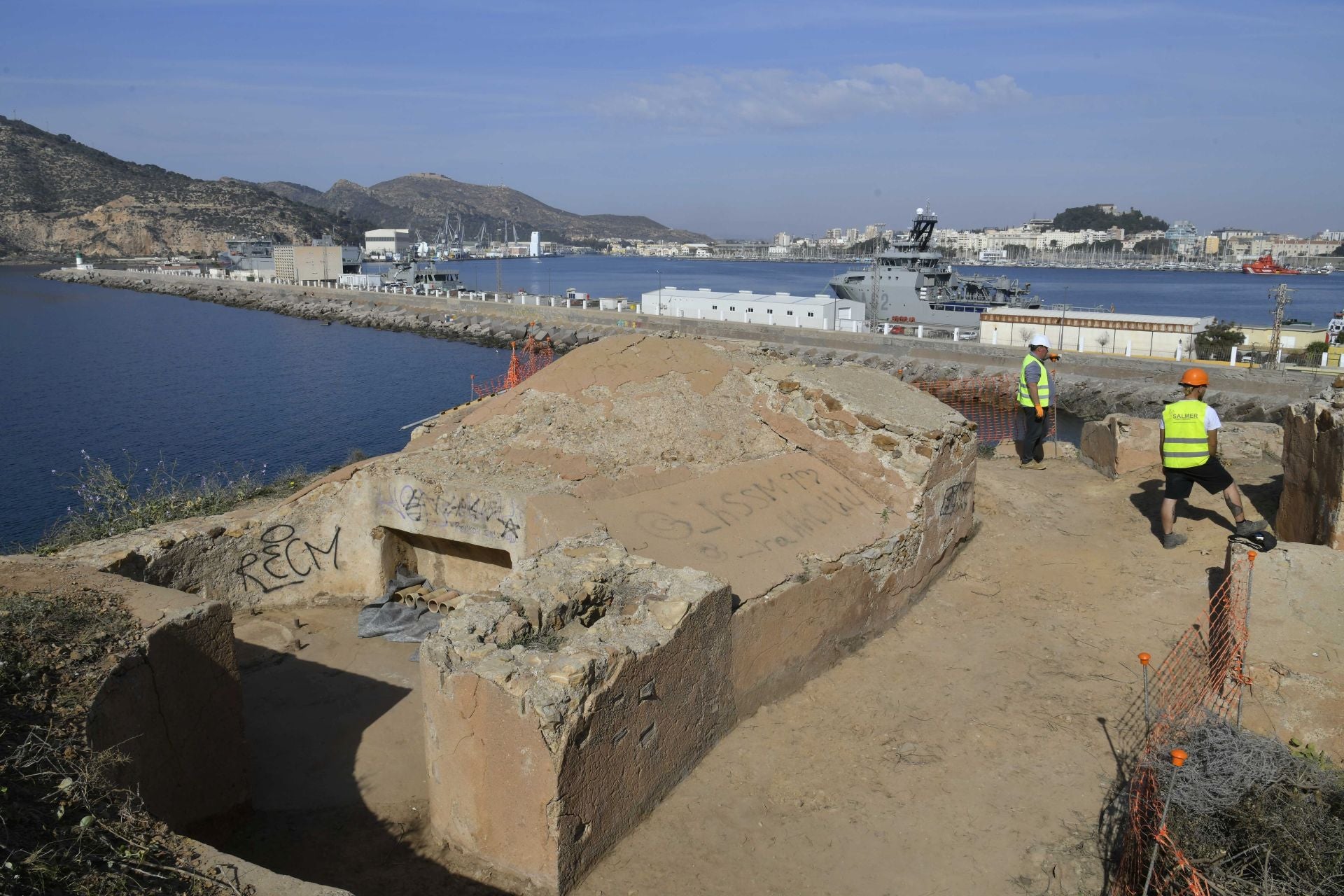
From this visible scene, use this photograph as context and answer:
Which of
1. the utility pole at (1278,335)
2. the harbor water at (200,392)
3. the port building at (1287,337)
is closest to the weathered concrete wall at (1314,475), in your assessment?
the harbor water at (200,392)

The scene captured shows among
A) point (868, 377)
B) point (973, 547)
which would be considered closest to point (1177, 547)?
point (973, 547)

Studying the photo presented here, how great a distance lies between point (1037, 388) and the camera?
34.5ft

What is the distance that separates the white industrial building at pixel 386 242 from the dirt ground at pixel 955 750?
119 meters

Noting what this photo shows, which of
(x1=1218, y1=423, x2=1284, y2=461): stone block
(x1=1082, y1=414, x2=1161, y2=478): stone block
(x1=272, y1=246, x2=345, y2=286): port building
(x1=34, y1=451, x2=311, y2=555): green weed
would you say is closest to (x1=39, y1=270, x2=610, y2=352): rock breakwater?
(x1=272, y1=246, x2=345, y2=286): port building

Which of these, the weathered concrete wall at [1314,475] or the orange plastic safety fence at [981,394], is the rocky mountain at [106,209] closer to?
the orange plastic safety fence at [981,394]

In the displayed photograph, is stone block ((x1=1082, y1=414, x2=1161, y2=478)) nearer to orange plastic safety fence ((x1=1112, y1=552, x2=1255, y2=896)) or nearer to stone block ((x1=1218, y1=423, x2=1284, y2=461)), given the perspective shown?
stone block ((x1=1218, y1=423, x2=1284, y2=461))

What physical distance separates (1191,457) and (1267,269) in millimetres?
171500

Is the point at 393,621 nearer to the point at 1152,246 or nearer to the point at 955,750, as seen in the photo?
the point at 955,750

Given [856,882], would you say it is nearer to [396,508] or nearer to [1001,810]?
[1001,810]

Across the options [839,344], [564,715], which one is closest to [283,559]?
[564,715]

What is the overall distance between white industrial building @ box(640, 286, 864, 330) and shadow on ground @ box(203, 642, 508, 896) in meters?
31.4

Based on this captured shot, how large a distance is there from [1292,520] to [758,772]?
5.54 metres

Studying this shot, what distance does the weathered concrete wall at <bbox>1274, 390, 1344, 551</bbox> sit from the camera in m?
6.69

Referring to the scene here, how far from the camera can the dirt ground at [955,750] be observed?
14.6 ft
